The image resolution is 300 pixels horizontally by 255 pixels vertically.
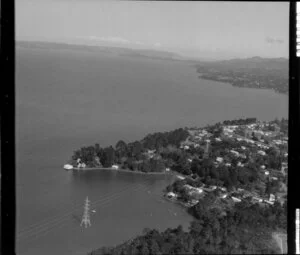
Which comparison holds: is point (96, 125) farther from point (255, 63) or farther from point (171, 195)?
point (255, 63)

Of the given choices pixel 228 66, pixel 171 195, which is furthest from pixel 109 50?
pixel 171 195

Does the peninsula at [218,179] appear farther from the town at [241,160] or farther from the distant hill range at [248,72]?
the distant hill range at [248,72]

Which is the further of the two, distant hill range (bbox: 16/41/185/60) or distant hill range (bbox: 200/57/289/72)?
distant hill range (bbox: 16/41/185/60)

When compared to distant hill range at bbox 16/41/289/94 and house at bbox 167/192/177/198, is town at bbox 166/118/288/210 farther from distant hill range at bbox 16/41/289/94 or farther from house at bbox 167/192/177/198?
distant hill range at bbox 16/41/289/94

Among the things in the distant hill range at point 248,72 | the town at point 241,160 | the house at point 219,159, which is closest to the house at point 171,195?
the town at point 241,160

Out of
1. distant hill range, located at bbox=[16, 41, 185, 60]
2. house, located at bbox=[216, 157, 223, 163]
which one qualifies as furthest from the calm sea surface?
house, located at bbox=[216, 157, 223, 163]
